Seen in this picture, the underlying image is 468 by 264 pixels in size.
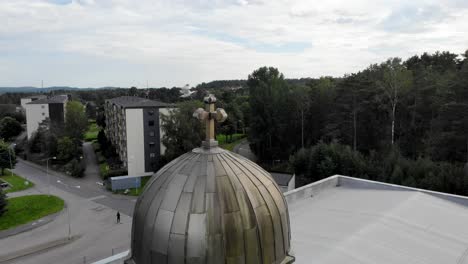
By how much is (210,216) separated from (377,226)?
1257 cm

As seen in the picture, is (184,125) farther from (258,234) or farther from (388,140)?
(258,234)

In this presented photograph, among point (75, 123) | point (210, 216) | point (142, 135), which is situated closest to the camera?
point (210, 216)

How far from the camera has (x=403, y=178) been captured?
31781mm

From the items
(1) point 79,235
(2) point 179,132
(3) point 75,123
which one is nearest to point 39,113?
(3) point 75,123

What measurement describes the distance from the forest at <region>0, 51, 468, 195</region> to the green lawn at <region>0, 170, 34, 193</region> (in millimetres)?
18651

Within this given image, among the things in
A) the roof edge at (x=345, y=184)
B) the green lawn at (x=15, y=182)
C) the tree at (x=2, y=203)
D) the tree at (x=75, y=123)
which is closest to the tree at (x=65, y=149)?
the tree at (x=75, y=123)

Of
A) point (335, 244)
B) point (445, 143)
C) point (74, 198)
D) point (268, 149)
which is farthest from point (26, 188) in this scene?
point (445, 143)

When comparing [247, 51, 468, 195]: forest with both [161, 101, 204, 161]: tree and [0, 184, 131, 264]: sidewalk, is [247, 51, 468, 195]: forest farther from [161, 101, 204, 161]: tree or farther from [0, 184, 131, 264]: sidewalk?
[0, 184, 131, 264]: sidewalk

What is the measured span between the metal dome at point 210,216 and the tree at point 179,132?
1483 inches

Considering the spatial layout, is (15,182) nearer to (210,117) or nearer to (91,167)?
(91,167)

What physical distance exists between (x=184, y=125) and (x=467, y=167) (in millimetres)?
30588

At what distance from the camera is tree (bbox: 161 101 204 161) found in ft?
148

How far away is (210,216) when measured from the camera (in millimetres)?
6496

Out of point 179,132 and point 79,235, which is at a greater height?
point 179,132
